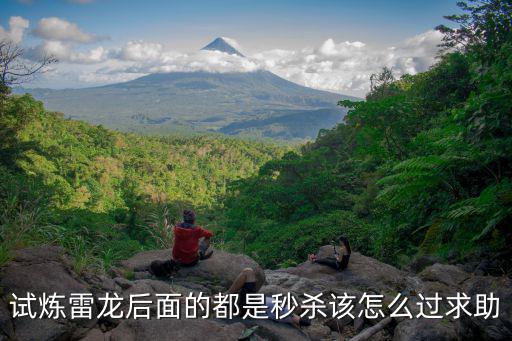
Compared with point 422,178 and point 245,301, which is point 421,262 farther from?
point 245,301

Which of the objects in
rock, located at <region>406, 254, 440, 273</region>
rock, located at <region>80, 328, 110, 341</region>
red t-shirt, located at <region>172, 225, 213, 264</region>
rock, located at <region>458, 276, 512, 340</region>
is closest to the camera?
rock, located at <region>458, 276, 512, 340</region>

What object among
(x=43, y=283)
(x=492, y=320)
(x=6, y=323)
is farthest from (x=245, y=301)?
(x=492, y=320)

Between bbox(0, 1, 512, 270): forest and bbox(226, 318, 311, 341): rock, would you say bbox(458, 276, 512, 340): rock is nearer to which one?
bbox(0, 1, 512, 270): forest

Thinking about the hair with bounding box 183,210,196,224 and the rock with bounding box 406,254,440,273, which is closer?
the hair with bounding box 183,210,196,224

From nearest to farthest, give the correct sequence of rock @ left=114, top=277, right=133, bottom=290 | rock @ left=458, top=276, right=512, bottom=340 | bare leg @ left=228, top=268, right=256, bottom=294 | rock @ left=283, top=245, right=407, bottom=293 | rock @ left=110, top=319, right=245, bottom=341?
rock @ left=458, top=276, right=512, bottom=340
rock @ left=110, top=319, right=245, bottom=341
rock @ left=114, top=277, right=133, bottom=290
bare leg @ left=228, top=268, right=256, bottom=294
rock @ left=283, top=245, right=407, bottom=293

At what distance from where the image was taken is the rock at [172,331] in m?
4.00

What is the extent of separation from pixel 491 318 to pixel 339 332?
226 cm

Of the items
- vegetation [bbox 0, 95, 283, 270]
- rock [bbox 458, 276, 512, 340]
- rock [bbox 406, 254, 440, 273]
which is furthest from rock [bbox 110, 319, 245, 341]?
rock [bbox 406, 254, 440, 273]

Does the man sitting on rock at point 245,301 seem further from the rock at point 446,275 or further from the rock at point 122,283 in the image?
the rock at point 446,275

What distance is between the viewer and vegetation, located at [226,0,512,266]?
16.1 feet

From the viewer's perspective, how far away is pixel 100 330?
414 centimetres

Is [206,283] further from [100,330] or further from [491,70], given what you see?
[491,70]

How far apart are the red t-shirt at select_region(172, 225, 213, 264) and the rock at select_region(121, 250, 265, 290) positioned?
18cm

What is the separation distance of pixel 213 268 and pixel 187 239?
68 centimetres
